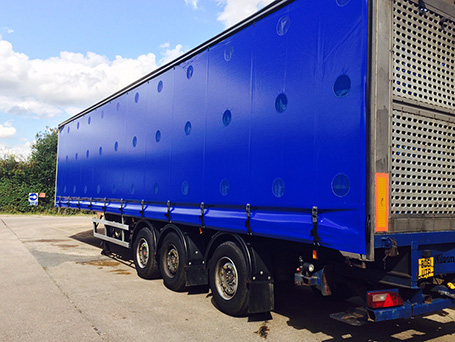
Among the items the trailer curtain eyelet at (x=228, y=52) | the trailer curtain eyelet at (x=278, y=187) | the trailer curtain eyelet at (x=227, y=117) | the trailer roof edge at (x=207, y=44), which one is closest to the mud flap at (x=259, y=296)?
the trailer curtain eyelet at (x=278, y=187)

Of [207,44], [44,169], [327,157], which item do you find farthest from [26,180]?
[327,157]

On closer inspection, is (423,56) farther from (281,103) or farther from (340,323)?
(340,323)

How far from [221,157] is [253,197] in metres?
0.99

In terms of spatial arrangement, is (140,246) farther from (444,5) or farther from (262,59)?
(444,5)

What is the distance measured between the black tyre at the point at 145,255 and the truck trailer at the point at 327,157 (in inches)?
48.6

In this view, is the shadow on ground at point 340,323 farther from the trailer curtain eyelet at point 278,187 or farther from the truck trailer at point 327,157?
the trailer curtain eyelet at point 278,187

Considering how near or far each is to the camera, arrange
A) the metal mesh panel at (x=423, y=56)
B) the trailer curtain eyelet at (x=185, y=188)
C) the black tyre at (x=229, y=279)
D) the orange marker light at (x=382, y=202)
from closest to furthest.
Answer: the orange marker light at (x=382, y=202) → the metal mesh panel at (x=423, y=56) → the black tyre at (x=229, y=279) → the trailer curtain eyelet at (x=185, y=188)

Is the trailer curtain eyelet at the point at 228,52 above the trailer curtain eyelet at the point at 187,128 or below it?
above

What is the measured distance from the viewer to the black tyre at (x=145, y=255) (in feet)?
25.3

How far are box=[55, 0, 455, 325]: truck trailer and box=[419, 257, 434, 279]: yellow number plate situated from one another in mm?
16

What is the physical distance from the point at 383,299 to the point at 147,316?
320 centimetres

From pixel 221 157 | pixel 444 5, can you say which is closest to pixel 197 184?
pixel 221 157

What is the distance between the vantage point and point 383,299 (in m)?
3.85

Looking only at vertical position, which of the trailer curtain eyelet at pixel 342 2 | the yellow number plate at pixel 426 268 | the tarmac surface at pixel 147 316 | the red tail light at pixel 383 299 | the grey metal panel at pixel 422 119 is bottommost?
the tarmac surface at pixel 147 316
